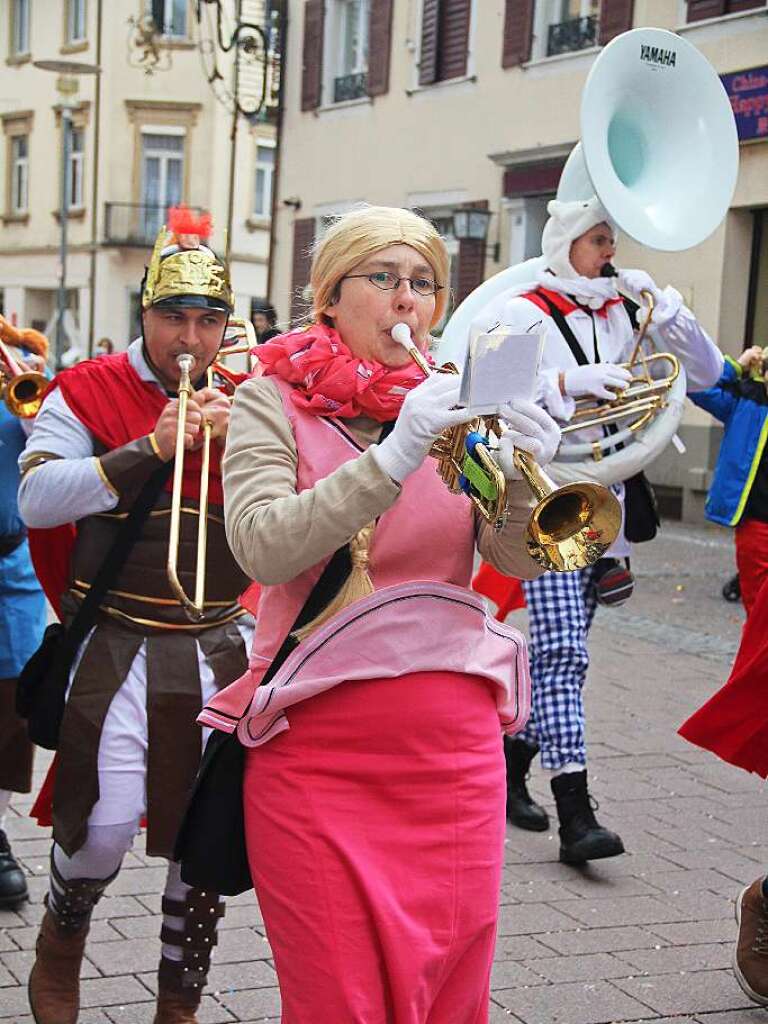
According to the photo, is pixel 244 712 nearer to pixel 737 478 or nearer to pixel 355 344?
pixel 355 344

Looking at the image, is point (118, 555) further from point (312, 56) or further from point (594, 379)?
point (312, 56)

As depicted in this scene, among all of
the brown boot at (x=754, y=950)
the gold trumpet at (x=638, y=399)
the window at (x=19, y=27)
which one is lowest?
the brown boot at (x=754, y=950)

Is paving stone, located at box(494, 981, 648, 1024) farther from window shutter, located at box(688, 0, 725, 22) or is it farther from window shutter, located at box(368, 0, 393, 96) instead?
window shutter, located at box(368, 0, 393, 96)

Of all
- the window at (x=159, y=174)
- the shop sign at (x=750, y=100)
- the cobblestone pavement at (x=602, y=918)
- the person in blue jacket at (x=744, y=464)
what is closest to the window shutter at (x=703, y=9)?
the shop sign at (x=750, y=100)

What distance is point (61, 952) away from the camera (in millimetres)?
3641

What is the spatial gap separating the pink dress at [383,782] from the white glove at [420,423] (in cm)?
24

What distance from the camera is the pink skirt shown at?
2584 millimetres

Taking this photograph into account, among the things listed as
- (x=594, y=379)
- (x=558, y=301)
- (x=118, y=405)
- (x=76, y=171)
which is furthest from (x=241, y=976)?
(x=76, y=171)

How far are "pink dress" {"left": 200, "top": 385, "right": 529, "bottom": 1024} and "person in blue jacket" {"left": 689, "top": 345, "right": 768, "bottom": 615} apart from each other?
267 cm

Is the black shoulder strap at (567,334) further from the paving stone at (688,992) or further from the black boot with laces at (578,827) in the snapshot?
the paving stone at (688,992)

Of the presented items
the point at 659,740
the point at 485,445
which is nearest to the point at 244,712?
the point at 485,445

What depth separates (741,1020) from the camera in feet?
12.9

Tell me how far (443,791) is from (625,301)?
122 inches

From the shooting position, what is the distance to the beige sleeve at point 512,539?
8.73 ft
